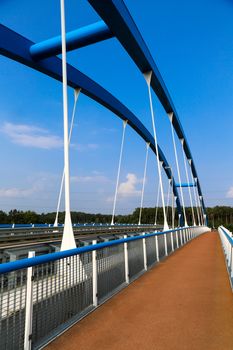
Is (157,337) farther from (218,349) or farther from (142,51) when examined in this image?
(142,51)

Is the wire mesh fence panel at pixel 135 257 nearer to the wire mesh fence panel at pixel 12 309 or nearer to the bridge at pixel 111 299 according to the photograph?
the bridge at pixel 111 299

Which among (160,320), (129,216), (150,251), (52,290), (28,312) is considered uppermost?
(129,216)

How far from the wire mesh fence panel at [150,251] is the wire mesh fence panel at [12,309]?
21.0ft

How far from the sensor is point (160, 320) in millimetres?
4391

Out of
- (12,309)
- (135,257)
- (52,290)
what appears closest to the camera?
(12,309)

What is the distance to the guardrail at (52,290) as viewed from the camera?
10.3ft

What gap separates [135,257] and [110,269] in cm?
202

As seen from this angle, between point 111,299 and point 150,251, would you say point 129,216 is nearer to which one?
point 150,251

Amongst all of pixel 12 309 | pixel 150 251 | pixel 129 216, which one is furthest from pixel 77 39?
pixel 129 216

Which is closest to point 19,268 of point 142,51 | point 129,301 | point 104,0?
point 129,301

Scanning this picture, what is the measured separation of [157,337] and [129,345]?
1.34 ft

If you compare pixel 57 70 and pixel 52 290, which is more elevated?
pixel 57 70

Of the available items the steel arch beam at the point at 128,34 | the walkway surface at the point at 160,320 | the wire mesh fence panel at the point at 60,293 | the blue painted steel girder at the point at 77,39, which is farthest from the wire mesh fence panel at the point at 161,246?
the blue painted steel girder at the point at 77,39

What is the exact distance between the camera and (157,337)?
3.76m
